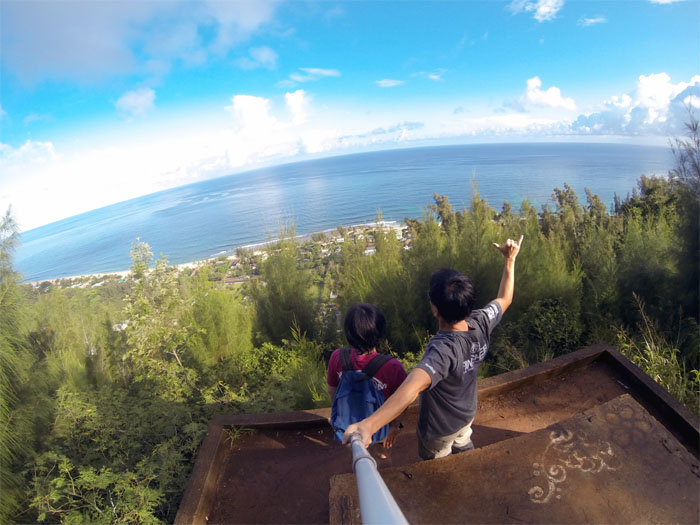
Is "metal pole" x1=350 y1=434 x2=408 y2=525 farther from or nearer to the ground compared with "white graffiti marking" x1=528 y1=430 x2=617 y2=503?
farther from the ground

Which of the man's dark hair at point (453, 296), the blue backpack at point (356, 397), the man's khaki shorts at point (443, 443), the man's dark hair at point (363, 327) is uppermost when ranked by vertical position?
the man's dark hair at point (453, 296)

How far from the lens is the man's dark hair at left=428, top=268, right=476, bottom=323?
155 cm

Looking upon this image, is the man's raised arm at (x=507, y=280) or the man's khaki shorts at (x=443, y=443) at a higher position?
the man's raised arm at (x=507, y=280)

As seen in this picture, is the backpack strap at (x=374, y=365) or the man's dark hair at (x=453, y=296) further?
the backpack strap at (x=374, y=365)

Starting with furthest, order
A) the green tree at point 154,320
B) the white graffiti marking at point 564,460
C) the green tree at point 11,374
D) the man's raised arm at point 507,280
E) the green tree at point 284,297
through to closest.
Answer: the green tree at point 284,297 < the green tree at point 154,320 < the green tree at point 11,374 < the man's raised arm at point 507,280 < the white graffiti marking at point 564,460

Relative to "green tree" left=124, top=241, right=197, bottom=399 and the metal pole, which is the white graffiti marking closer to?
the metal pole

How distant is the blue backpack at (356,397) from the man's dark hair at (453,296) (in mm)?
532

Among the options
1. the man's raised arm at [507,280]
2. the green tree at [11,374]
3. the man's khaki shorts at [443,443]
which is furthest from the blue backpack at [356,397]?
the green tree at [11,374]

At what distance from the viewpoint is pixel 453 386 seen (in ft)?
5.45

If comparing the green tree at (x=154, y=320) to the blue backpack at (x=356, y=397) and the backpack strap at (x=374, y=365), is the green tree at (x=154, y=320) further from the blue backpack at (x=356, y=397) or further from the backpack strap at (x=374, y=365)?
the backpack strap at (x=374, y=365)

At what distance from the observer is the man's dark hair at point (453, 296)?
155 cm

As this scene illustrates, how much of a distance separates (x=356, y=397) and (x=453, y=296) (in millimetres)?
819

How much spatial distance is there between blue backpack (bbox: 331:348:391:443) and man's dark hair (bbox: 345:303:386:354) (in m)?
0.10

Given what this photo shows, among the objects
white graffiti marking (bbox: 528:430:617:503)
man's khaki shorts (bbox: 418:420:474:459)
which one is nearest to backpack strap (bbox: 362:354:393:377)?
man's khaki shorts (bbox: 418:420:474:459)
